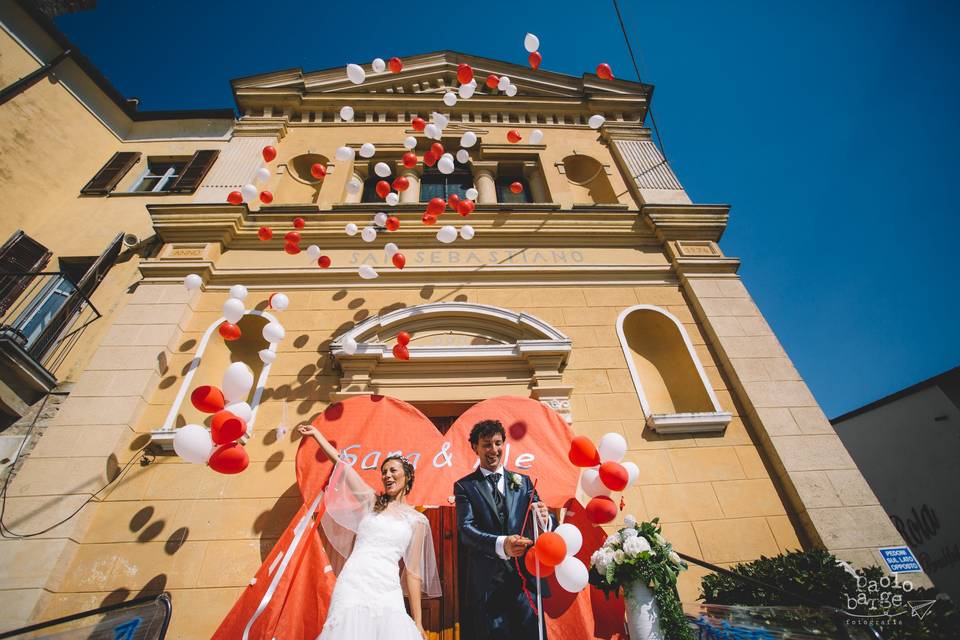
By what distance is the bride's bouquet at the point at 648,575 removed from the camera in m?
3.18

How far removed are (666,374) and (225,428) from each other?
596cm

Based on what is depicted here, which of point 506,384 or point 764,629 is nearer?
point 764,629

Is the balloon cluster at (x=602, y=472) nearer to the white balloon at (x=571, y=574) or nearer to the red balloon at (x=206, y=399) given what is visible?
the white balloon at (x=571, y=574)

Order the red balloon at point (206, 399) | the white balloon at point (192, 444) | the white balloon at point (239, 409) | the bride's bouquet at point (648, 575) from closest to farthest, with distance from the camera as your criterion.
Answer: the bride's bouquet at point (648, 575) → the white balloon at point (192, 444) → the red balloon at point (206, 399) → the white balloon at point (239, 409)

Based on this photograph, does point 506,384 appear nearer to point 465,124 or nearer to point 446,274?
point 446,274

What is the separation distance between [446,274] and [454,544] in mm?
4040

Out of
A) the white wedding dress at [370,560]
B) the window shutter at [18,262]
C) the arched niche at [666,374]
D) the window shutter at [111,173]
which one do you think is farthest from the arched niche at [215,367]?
the window shutter at [111,173]

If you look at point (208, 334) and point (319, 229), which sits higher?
point (319, 229)

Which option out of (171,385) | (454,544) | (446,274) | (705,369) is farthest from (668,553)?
(171,385)

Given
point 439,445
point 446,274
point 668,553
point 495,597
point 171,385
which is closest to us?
point 495,597

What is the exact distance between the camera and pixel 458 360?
5766mm

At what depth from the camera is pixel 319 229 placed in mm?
7242

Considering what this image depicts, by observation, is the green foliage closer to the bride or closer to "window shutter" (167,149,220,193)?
the bride

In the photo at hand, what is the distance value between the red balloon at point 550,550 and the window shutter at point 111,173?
36.7ft
